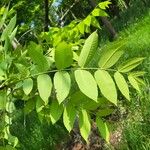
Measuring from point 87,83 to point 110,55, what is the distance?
0.16m

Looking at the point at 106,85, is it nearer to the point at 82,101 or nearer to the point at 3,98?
the point at 82,101

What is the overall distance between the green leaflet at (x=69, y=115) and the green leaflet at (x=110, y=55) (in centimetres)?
20

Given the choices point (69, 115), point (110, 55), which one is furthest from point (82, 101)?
point (110, 55)

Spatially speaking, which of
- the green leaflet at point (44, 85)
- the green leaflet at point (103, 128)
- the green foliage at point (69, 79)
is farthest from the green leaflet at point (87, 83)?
the green leaflet at point (103, 128)

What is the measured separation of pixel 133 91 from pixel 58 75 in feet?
13.4

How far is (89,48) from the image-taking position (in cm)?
167

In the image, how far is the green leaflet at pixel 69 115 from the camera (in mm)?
1684

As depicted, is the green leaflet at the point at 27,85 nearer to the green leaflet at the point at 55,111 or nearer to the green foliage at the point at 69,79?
the green foliage at the point at 69,79

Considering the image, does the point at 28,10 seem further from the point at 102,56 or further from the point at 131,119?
the point at 102,56

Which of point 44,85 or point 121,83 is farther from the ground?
point 44,85

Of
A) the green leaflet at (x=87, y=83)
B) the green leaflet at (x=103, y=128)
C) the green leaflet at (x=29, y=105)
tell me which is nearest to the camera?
the green leaflet at (x=87, y=83)

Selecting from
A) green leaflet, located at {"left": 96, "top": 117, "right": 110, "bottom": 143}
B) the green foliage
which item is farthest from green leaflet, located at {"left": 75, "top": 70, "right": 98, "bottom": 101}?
Answer: green leaflet, located at {"left": 96, "top": 117, "right": 110, "bottom": 143}

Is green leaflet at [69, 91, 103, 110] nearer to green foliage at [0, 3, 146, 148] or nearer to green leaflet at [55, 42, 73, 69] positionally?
green foliage at [0, 3, 146, 148]

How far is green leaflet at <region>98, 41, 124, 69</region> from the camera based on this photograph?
1681mm
